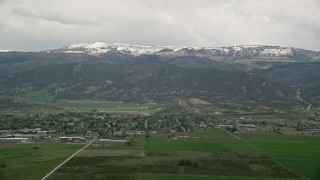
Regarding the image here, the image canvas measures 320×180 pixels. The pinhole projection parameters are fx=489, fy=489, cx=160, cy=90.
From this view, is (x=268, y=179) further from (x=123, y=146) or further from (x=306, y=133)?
(x=306, y=133)

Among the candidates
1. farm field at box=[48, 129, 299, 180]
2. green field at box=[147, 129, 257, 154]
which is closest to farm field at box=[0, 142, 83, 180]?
farm field at box=[48, 129, 299, 180]

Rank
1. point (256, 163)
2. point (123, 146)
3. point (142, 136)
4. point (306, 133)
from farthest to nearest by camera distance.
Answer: point (306, 133) → point (142, 136) → point (123, 146) → point (256, 163)

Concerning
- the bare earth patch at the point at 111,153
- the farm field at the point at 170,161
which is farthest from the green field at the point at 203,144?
the bare earth patch at the point at 111,153

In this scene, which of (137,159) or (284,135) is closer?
(137,159)

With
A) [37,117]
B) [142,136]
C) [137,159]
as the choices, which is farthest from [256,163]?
[37,117]

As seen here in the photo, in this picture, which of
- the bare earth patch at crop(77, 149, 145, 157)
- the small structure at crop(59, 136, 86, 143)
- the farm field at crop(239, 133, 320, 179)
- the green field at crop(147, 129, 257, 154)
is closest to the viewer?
the farm field at crop(239, 133, 320, 179)

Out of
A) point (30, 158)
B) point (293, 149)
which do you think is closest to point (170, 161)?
point (30, 158)

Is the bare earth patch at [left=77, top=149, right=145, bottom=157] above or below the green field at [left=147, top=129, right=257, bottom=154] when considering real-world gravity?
above

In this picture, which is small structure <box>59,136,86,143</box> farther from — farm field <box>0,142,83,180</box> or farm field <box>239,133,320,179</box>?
farm field <box>239,133,320,179</box>
